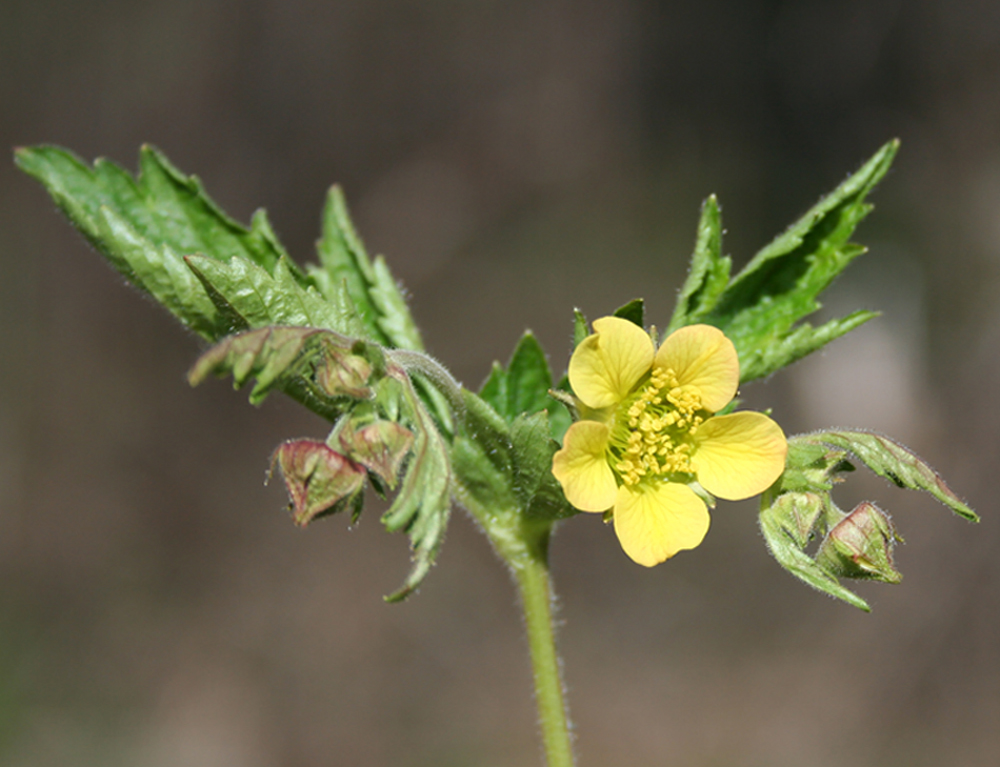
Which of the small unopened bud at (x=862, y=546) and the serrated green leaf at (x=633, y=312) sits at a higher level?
the serrated green leaf at (x=633, y=312)

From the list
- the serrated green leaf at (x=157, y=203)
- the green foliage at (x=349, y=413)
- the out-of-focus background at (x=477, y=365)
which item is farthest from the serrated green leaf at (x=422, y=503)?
the out-of-focus background at (x=477, y=365)

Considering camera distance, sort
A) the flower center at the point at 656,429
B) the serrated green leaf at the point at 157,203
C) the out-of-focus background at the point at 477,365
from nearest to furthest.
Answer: the flower center at the point at 656,429, the serrated green leaf at the point at 157,203, the out-of-focus background at the point at 477,365

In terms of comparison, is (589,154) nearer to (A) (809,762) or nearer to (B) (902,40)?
(B) (902,40)

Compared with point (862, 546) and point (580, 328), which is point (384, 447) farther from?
point (862, 546)

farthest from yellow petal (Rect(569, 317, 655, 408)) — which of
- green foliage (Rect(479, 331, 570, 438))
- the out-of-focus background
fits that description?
the out-of-focus background

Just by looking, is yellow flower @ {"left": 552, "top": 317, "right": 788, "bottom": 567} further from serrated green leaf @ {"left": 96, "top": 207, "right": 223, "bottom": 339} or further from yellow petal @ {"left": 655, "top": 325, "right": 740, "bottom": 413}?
serrated green leaf @ {"left": 96, "top": 207, "right": 223, "bottom": 339}

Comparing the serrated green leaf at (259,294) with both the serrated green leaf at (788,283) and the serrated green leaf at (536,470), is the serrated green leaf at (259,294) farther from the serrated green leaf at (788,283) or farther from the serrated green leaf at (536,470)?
the serrated green leaf at (788,283)

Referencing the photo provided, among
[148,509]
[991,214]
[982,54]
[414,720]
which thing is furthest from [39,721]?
[982,54]
